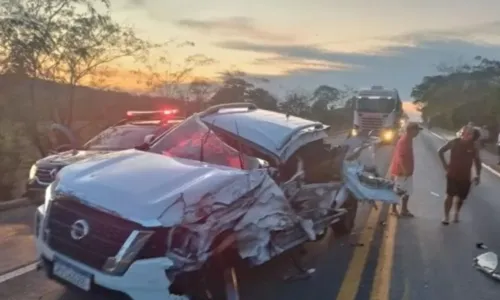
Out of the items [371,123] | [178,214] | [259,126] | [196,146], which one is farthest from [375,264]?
[371,123]

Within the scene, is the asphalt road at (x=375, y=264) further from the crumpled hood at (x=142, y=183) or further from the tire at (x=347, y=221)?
the crumpled hood at (x=142, y=183)

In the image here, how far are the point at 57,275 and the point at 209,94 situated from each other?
89.2ft

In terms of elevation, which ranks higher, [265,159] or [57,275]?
[265,159]

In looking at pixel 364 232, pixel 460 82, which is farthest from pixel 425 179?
pixel 460 82

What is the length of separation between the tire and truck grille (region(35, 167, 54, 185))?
450cm

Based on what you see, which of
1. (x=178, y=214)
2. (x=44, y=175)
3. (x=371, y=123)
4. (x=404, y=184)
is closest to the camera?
(x=178, y=214)

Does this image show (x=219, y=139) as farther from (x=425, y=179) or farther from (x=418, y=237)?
(x=425, y=179)

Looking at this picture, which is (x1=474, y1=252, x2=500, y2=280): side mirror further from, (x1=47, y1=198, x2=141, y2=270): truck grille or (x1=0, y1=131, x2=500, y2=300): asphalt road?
(x1=47, y1=198, x2=141, y2=270): truck grille

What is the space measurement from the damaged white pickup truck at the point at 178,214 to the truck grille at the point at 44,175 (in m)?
3.92

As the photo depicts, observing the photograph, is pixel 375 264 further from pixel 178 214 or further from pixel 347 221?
pixel 178 214

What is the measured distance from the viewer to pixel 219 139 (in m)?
6.86

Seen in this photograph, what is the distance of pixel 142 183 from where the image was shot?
5246mm

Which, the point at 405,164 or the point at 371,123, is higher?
the point at 405,164

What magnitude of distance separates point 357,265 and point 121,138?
18.0 ft
